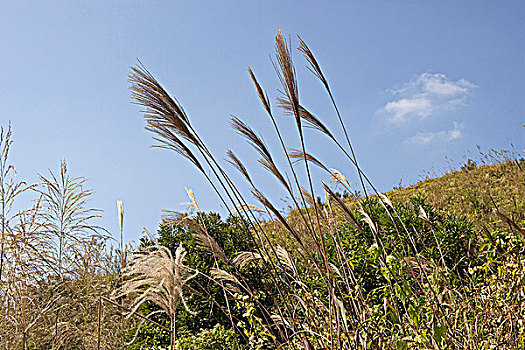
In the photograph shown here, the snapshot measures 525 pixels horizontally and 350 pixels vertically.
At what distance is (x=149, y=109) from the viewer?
5.50 ft

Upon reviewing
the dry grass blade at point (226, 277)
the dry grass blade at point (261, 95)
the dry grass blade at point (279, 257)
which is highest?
the dry grass blade at point (261, 95)

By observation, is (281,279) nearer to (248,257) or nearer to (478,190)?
(248,257)

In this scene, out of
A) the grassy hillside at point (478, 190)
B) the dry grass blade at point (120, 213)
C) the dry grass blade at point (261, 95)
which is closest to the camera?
the dry grass blade at point (261, 95)

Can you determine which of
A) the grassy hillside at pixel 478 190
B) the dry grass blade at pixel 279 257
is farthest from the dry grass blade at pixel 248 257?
the grassy hillside at pixel 478 190

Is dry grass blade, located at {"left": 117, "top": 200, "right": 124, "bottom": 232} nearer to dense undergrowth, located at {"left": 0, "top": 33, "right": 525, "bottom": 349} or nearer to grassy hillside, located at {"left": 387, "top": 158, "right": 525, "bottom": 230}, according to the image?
dense undergrowth, located at {"left": 0, "top": 33, "right": 525, "bottom": 349}

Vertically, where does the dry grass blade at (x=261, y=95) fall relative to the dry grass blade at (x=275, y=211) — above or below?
above

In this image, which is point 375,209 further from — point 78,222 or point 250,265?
point 78,222

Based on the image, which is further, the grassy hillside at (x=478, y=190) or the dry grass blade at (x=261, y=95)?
the grassy hillside at (x=478, y=190)

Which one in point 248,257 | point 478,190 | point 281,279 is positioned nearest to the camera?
A: point 281,279

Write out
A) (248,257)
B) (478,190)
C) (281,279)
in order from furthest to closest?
(478,190) → (248,257) → (281,279)

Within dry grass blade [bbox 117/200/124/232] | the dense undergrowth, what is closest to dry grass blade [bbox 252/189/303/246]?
the dense undergrowth

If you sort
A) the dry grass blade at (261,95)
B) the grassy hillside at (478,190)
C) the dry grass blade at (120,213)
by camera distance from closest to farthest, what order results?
the dry grass blade at (261,95) → the dry grass blade at (120,213) → the grassy hillside at (478,190)

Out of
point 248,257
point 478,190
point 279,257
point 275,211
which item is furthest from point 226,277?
point 478,190

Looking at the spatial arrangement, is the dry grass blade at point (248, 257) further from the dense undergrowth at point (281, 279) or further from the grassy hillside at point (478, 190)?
the grassy hillside at point (478, 190)
